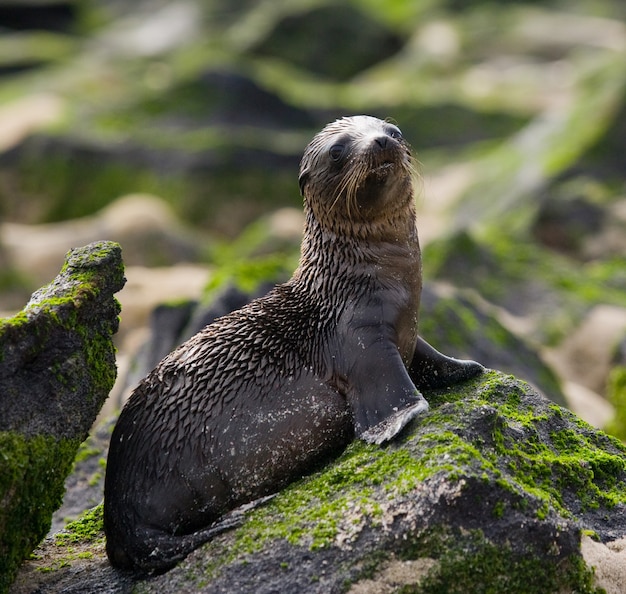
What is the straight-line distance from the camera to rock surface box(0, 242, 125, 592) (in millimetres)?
5773

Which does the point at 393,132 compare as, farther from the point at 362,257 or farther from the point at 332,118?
the point at 332,118

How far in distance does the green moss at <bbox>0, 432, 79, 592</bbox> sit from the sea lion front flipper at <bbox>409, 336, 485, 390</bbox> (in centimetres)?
217

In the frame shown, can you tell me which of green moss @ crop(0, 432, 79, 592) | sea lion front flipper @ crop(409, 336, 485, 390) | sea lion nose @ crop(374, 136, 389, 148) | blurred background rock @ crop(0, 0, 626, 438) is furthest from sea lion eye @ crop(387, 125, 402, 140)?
blurred background rock @ crop(0, 0, 626, 438)

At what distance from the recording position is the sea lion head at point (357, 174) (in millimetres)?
6617

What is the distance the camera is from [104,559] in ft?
21.3

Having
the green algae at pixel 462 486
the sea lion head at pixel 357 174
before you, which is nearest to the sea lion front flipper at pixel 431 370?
the green algae at pixel 462 486

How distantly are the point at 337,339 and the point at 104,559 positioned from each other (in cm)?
189

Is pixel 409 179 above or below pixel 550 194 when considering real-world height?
above

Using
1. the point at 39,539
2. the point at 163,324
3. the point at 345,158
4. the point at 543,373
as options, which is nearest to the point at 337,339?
the point at 345,158

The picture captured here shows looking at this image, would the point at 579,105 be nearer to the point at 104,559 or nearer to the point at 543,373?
the point at 543,373

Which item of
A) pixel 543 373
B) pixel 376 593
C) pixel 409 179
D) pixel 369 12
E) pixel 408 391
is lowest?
pixel 543 373

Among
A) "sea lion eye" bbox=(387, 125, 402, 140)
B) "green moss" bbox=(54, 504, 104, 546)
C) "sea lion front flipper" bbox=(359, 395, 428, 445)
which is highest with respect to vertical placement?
"sea lion eye" bbox=(387, 125, 402, 140)

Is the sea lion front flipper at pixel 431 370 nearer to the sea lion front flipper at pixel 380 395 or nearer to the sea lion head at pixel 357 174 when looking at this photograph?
the sea lion front flipper at pixel 380 395

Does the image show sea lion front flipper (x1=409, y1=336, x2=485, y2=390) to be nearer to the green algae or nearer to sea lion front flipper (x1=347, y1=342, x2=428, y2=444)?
the green algae
